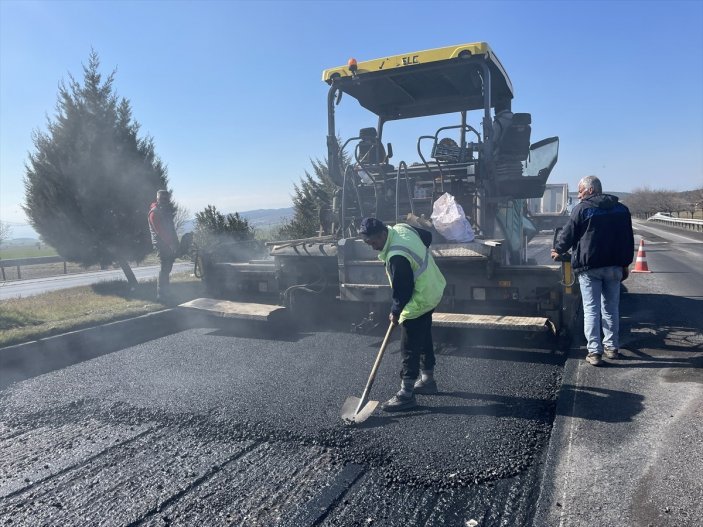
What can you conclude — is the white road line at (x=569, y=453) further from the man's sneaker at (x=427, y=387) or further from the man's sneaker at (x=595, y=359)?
the man's sneaker at (x=427, y=387)

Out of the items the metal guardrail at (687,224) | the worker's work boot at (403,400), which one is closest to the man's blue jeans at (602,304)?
the worker's work boot at (403,400)

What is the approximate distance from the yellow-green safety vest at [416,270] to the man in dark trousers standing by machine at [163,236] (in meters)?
5.06

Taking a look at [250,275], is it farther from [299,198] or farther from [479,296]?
[299,198]

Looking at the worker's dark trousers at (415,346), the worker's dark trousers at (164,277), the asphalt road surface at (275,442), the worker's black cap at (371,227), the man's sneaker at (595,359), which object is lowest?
the asphalt road surface at (275,442)

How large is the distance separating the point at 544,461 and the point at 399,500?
85 centimetres

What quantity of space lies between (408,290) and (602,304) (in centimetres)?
193

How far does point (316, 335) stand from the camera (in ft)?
20.7

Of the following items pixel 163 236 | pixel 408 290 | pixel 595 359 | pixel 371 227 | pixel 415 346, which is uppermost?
pixel 163 236

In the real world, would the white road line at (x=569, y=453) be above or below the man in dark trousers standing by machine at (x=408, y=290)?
below

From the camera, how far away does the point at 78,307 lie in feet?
26.1

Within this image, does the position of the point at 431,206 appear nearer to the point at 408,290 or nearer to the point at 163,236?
the point at 408,290

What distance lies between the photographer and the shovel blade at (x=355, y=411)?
3707 mm

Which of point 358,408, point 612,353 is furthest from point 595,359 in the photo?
point 358,408

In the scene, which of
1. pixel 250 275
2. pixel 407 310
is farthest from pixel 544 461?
pixel 250 275
